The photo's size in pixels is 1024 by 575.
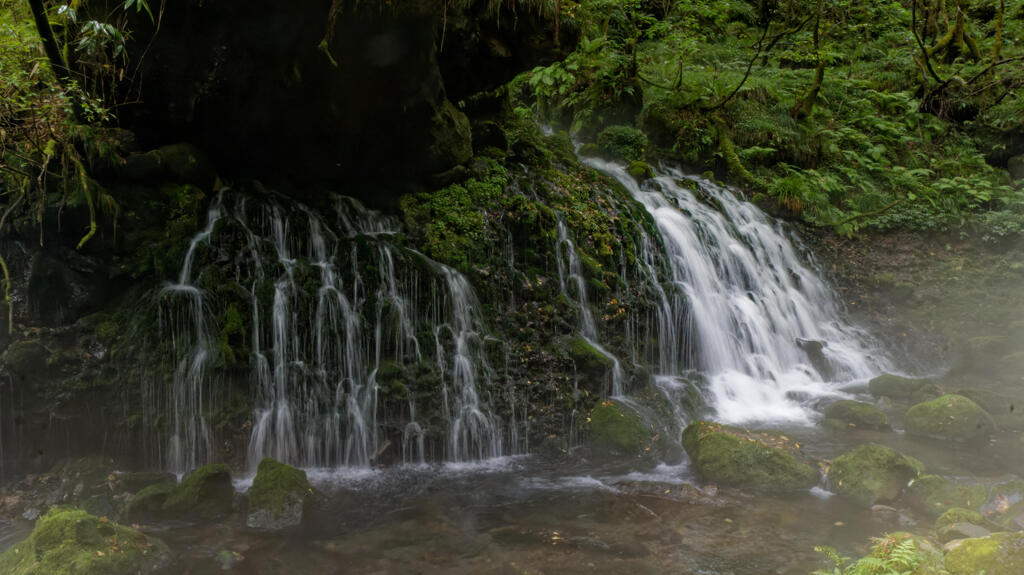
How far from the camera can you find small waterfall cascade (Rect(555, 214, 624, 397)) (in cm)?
828

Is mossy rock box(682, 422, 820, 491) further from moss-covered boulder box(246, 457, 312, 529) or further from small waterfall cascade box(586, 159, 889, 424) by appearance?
moss-covered boulder box(246, 457, 312, 529)

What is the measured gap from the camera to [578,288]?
8891 mm

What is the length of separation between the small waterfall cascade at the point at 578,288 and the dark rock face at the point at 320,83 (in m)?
2.17

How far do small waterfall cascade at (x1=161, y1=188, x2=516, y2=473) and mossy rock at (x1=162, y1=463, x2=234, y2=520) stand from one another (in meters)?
0.85

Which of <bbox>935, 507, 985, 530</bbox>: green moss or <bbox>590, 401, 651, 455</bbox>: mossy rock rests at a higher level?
<bbox>590, 401, 651, 455</bbox>: mossy rock

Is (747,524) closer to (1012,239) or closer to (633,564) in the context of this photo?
(633,564)

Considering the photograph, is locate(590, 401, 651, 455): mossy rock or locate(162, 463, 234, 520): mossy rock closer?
locate(162, 463, 234, 520): mossy rock

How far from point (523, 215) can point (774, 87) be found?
10339mm

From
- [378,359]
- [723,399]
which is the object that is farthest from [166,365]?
[723,399]

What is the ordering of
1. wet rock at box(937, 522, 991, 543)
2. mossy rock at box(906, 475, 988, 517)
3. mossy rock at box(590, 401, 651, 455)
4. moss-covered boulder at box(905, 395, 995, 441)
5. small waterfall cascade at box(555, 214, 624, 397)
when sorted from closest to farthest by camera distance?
wet rock at box(937, 522, 991, 543) → mossy rock at box(906, 475, 988, 517) → mossy rock at box(590, 401, 651, 455) → moss-covered boulder at box(905, 395, 995, 441) → small waterfall cascade at box(555, 214, 624, 397)

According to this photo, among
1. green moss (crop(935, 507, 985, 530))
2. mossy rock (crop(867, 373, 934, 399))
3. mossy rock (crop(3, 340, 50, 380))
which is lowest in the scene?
green moss (crop(935, 507, 985, 530))

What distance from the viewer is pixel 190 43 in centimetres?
688

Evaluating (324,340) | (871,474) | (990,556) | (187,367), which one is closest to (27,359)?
(187,367)

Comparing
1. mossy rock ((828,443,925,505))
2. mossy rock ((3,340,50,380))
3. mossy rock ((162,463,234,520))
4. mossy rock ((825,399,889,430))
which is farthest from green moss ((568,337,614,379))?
mossy rock ((3,340,50,380))
